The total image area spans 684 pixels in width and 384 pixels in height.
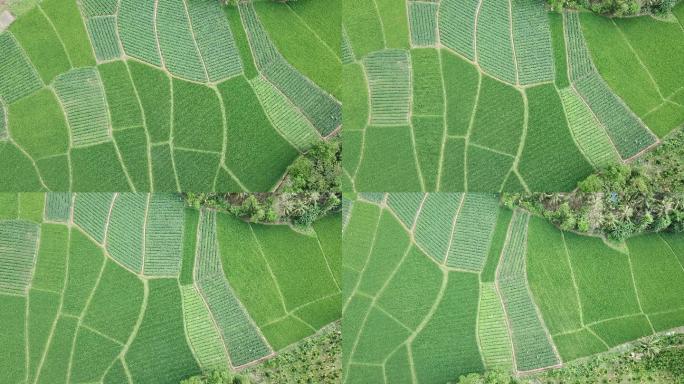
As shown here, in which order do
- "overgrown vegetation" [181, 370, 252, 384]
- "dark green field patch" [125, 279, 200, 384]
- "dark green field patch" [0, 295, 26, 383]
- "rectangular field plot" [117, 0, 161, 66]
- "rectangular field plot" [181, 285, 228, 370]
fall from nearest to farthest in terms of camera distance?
"overgrown vegetation" [181, 370, 252, 384]
"dark green field patch" [0, 295, 26, 383]
"dark green field patch" [125, 279, 200, 384]
"rectangular field plot" [181, 285, 228, 370]
"rectangular field plot" [117, 0, 161, 66]

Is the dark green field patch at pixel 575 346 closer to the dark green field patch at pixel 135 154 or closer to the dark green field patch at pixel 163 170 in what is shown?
the dark green field patch at pixel 163 170

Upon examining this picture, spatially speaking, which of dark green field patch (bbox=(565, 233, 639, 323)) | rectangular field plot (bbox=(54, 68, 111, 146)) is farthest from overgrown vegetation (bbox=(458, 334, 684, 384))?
rectangular field plot (bbox=(54, 68, 111, 146))

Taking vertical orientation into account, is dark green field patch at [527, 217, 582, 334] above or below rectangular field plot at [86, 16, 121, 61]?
below

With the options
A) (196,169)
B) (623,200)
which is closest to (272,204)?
(196,169)

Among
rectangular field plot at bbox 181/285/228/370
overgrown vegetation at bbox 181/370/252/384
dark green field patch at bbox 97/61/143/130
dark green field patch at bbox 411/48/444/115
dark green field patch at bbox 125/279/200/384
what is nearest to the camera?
overgrown vegetation at bbox 181/370/252/384

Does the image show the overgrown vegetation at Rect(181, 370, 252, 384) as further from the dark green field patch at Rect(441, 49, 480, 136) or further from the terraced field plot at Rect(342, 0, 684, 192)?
the dark green field patch at Rect(441, 49, 480, 136)

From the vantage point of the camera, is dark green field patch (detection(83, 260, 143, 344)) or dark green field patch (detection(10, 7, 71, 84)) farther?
→ dark green field patch (detection(10, 7, 71, 84))

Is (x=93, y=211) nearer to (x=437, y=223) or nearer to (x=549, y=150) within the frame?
(x=437, y=223)

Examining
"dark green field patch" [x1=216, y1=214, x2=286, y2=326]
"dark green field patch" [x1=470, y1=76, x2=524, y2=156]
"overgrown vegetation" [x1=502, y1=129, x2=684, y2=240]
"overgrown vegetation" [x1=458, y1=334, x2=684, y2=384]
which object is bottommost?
"overgrown vegetation" [x1=458, y1=334, x2=684, y2=384]

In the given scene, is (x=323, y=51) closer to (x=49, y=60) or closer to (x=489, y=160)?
(x=489, y=160)
